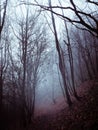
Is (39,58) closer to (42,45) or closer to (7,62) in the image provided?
(42,45)

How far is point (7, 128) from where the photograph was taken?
15547 millimetres

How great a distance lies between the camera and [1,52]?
1962cm

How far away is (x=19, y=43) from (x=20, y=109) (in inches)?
248

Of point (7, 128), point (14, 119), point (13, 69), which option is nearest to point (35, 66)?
point (13, 69)

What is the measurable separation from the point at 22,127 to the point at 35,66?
6066 millimetres

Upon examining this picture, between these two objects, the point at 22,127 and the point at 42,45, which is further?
the point at 42,45

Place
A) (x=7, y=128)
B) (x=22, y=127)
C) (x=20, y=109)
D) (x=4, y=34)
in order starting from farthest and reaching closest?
1. (x=4, y=34)
2. (x=20, y=109)
3. (x=22, y=127)
4. (x=7, y=128)

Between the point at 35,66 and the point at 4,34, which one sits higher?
the point at 4,34

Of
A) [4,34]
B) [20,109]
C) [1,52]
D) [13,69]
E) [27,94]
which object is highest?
[4,34]

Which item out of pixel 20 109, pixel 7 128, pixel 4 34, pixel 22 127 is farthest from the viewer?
pixel 4 34

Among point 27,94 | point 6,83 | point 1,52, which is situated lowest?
point 27,94

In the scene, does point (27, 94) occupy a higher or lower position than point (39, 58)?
lower

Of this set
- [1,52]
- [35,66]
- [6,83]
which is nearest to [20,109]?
[6,83]

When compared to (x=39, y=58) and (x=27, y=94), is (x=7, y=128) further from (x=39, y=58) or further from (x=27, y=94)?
(x=39, y=58)
